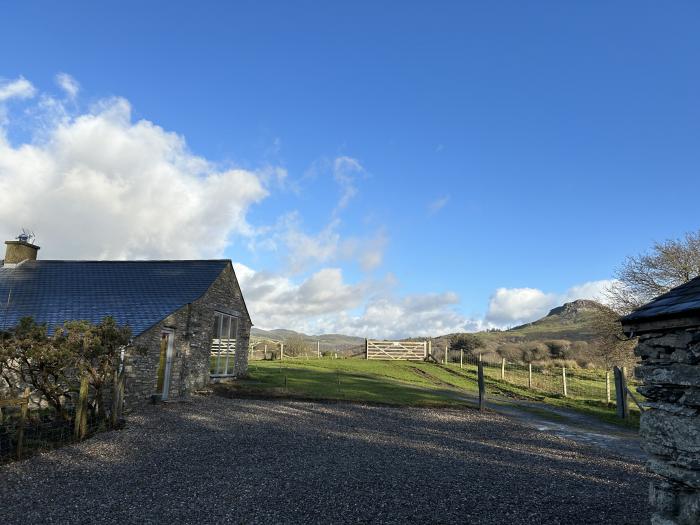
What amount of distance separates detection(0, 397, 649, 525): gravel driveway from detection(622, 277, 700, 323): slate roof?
3214mm

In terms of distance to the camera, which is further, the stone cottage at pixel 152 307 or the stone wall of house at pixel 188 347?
the stone cottage at pixel 152 307

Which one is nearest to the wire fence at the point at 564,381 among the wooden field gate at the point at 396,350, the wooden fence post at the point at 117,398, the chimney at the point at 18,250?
the wooden field gate at the point at 396,350

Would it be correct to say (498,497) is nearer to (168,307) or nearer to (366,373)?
(168,307)

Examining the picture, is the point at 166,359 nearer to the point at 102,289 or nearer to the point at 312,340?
the point at 102,289

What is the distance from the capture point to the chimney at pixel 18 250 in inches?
914

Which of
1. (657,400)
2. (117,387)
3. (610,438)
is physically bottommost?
(610,438)

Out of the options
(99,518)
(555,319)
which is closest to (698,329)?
(99,518)

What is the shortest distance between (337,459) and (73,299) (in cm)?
1506

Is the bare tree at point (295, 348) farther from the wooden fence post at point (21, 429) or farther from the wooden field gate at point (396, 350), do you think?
the wooden fence post at point (21, 429)

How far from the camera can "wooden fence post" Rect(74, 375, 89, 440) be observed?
35.4 feet

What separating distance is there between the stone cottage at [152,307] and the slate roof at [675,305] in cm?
1365

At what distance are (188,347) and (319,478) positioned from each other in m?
12.3

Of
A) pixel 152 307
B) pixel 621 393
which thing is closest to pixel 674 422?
pixel 621 393

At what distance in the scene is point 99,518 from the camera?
6.27 metres
